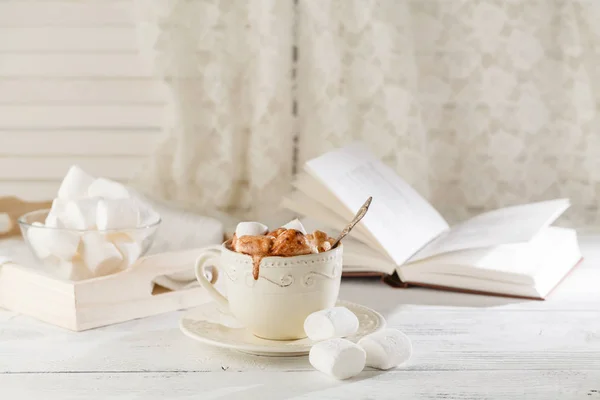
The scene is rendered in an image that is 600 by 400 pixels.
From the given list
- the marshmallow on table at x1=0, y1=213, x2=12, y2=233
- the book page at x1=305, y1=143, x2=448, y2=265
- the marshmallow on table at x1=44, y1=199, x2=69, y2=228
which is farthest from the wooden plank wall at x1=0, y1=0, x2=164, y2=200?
the marshmallow on table at x1=44, y1=199, x2=69, y2=228

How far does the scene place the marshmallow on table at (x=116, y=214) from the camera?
0.99 meters

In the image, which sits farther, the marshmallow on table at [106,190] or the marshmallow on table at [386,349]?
the marshmallow on table at [106,190]

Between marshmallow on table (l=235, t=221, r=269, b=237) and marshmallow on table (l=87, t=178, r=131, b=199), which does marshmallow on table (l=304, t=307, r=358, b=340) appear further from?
marshmallow on table (l=87, t=178, r=131, b=199)

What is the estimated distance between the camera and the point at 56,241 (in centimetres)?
98

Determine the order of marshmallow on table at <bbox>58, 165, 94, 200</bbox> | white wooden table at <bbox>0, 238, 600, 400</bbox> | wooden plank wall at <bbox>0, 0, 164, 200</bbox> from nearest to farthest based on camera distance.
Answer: white wooden table at <bbox>0, 238, 600, 400</bbox>, marshmallow on table at <bbox>58, 165, 94, 200</bbox>, wooden plank wall at <bbox>0, 0, 164, 200</bbox>

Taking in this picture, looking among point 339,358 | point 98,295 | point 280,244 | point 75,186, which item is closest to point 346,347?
point 339,358

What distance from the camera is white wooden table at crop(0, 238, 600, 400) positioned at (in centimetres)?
77

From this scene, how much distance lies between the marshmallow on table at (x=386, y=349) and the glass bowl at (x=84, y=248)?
349mm

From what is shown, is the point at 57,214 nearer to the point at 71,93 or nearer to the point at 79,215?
the point at 79,215

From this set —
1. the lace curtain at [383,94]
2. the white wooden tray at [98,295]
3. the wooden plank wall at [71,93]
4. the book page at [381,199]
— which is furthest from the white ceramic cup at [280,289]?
the wooden plank wall at [71,93]

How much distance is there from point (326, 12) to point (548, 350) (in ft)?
2.93

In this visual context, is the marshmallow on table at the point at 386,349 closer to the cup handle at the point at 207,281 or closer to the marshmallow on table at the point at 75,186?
the cup handle at the point at 207,281

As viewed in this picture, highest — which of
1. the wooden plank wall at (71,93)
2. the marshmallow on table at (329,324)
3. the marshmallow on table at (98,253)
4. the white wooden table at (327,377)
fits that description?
the wooden plank wall at (71,93)

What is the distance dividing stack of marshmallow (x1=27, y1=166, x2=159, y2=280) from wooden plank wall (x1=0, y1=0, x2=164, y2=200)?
0.68m
